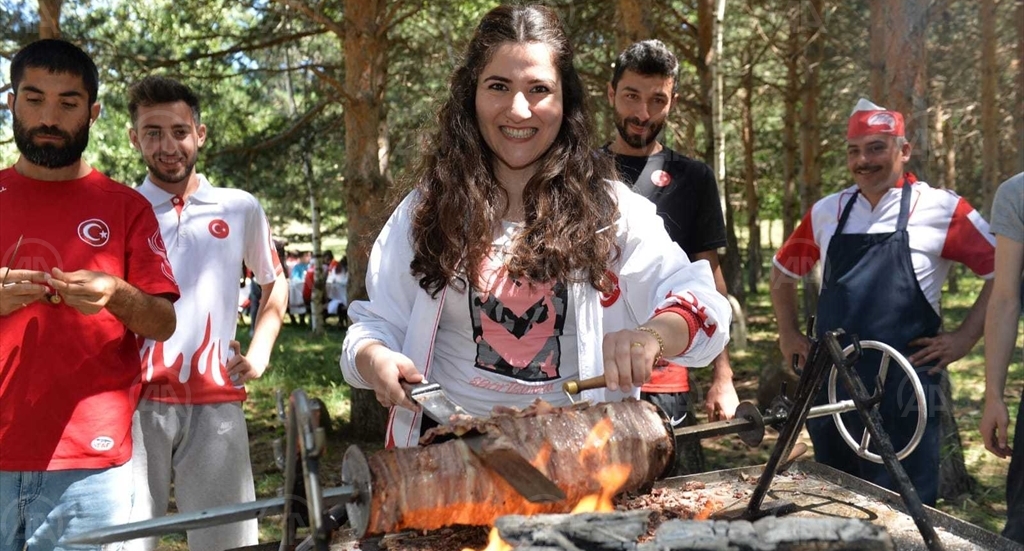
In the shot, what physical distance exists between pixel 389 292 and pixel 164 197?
70.8 inches

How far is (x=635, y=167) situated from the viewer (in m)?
4.26

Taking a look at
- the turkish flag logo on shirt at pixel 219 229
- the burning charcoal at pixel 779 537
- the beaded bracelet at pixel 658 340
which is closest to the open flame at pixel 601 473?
the beaded bracelet at pixel 658 340

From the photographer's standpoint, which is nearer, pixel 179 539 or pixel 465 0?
pixel 179 539

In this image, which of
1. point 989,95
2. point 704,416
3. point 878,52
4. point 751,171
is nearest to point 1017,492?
point 878,52

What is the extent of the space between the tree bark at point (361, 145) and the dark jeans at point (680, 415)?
135 inches

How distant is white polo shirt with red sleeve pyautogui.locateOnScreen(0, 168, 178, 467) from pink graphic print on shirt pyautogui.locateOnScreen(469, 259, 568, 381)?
4.13 feet

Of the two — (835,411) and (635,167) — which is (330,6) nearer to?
(635,167)

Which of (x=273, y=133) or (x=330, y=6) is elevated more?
(x=330, y=6)

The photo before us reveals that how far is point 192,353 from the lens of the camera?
3.74 m

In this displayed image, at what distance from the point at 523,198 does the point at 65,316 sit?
1568 millimetres

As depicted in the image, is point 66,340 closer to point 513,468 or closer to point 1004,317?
point 513,468

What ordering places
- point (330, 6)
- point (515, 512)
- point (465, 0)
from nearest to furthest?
point (515, 512) < point (330, 6) < point (465, 0)

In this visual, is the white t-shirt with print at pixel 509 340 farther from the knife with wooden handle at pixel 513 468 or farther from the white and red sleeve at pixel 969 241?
the white and red sleeve at pixel 969 241

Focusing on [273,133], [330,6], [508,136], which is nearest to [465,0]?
[330,6]
